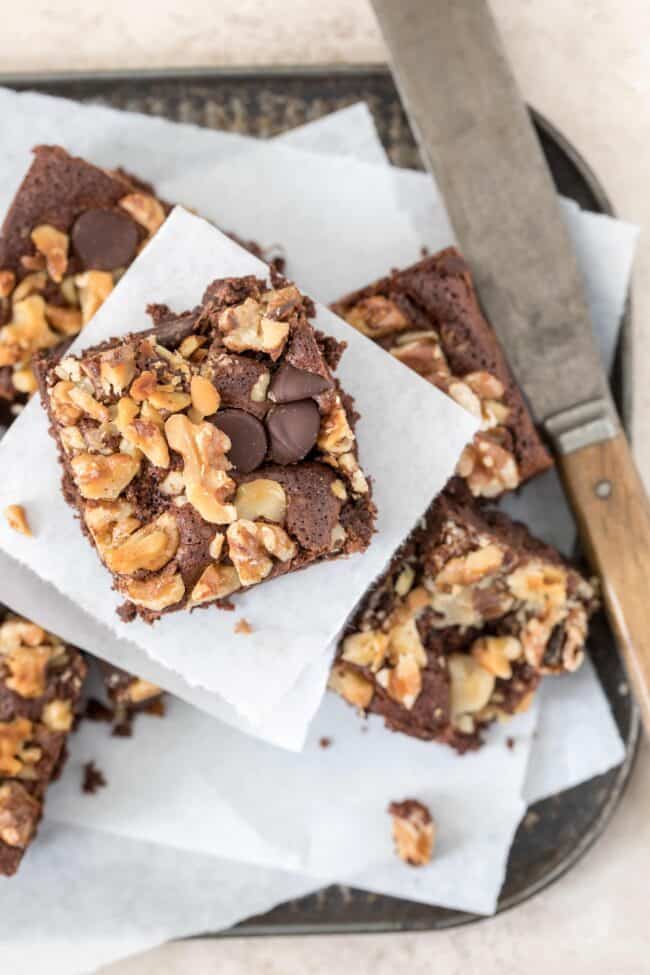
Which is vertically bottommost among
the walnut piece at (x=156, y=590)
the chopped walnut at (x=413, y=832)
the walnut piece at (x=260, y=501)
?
the chopped walnut at (x=413, y=832)

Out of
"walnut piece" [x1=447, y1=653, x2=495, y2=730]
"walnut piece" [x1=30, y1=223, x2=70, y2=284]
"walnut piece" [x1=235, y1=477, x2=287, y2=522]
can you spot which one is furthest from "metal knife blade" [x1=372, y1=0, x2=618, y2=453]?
"walnut piece" [x1=30, y1=223, x2=70, y2=284]

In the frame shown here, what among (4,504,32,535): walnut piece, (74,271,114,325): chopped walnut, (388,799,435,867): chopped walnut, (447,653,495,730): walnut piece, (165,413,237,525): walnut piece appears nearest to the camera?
(165,413,237,525): walnut piece

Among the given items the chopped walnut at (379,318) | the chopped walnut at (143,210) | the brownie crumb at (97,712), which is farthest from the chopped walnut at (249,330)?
the brownie crumb at (97,712)

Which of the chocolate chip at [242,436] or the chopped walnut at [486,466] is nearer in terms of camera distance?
the chocolate chip at [242,436]

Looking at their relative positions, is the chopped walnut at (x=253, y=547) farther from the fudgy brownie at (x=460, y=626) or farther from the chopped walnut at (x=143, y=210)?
the chopped walnut at (x=143, y=210)

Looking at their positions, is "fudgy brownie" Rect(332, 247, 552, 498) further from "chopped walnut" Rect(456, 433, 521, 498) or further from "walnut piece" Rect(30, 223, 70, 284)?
"walnut piece" Rect(30, 223, 70, 284)

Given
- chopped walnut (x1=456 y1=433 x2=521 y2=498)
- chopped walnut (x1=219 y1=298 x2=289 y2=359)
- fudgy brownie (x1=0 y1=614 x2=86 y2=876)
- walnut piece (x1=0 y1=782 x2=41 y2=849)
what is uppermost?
chopped walnut (x1=219 y1=298 x2=289 y2=359)

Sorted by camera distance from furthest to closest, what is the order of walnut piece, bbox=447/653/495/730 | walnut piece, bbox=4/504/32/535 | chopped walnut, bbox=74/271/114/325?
1. walnut piece, bbox=447/653/495/730
2. chopped walnut, bbox=74/271/114/325
3. walnut piece, bbox=4/504/32/535
